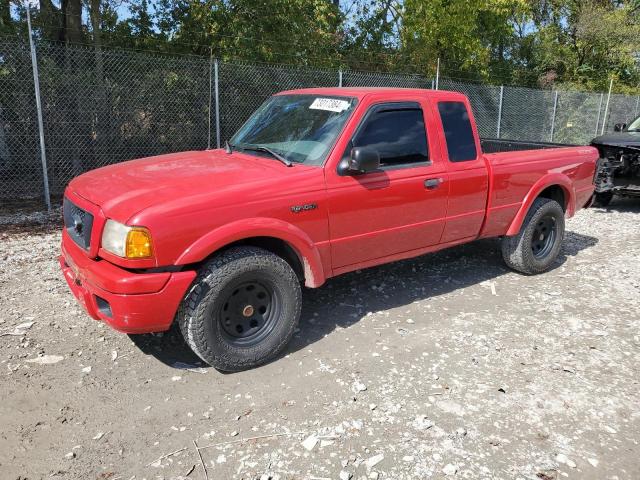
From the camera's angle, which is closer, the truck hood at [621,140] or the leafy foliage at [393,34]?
the truck hood at [621,140]

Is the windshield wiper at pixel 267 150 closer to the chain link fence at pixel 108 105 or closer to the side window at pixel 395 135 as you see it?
the side window at pixel 395 135

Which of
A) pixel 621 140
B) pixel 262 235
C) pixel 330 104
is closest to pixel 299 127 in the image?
pixel 330 104

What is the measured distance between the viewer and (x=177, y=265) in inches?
132

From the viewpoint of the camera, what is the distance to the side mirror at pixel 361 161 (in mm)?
3832

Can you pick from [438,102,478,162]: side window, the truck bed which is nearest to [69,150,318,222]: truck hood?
[438,102,478,162]: side window

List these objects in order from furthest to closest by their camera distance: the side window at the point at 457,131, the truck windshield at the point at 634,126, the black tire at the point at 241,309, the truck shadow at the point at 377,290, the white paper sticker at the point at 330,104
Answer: the truck windshield at the point at 634,126 < the side window at the point at 457,131 < the white paper sticker at the point at 330,104 < the truck shadow at the point at 377,290 < the black tire at the point at 241,309

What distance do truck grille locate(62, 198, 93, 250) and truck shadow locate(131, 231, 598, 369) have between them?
37.3 inches

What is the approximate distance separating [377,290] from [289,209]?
6.10 ft

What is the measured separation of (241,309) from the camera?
3.74 metres

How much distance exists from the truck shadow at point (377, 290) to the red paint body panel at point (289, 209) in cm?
57

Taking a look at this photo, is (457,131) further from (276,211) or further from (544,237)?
(276,211)

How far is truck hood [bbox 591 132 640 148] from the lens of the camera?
8695 millimetres

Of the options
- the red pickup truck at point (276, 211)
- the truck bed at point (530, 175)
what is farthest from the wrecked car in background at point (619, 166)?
the red pickup truck at point (276, 211)

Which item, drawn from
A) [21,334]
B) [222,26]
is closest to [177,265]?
[21,334]
